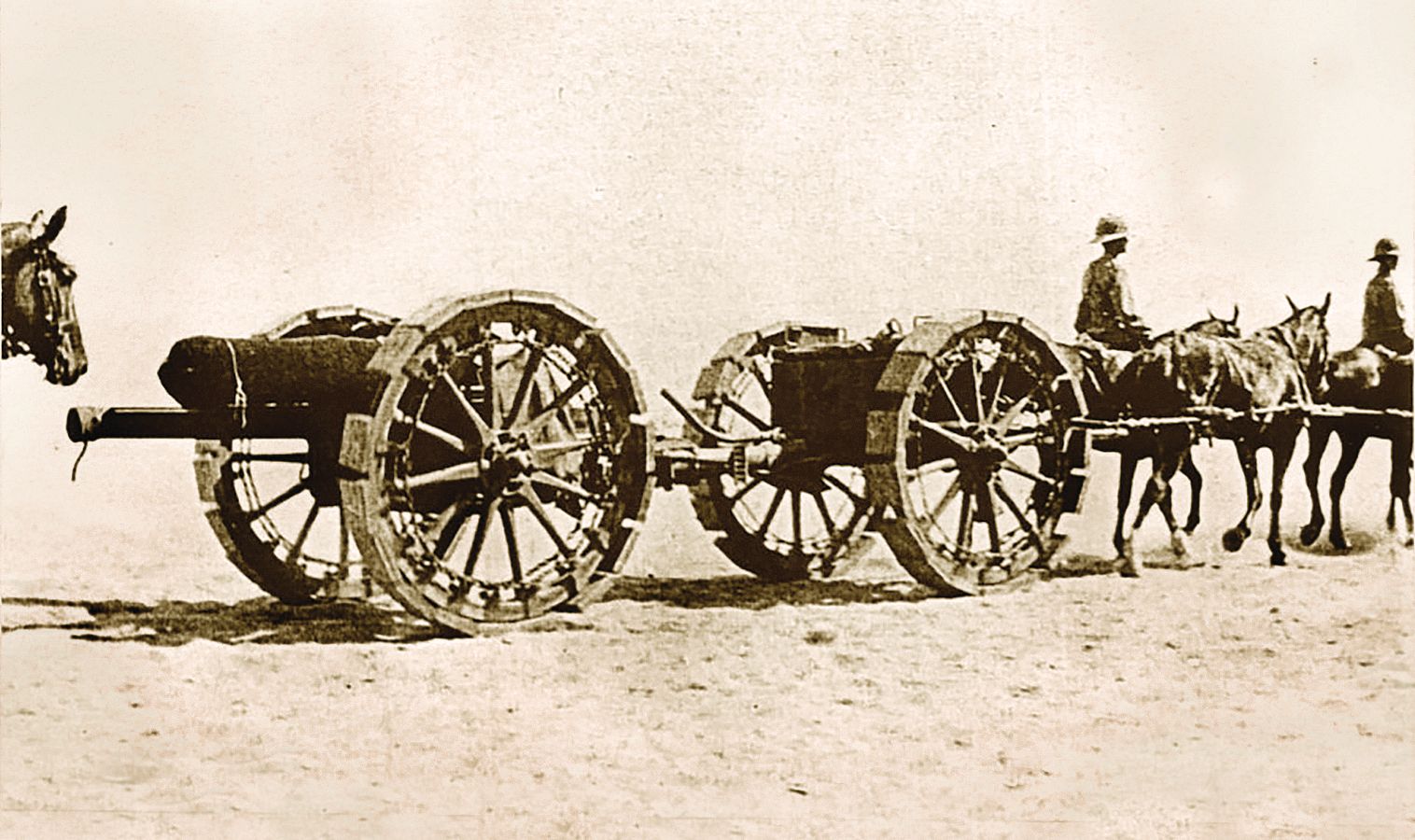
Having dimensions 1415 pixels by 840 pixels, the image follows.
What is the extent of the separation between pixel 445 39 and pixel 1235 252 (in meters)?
3.84

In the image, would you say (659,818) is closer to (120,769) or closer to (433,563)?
(433,563)

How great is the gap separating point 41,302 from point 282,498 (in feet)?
4.66

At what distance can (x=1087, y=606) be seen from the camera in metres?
7.25

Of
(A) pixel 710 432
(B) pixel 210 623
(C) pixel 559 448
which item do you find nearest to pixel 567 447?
(C) pixel 559 448

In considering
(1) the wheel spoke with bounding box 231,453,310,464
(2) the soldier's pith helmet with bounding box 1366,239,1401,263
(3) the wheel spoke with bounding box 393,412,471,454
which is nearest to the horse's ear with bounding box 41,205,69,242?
(1) the wheel spoke with bounding box 231,453,310,464

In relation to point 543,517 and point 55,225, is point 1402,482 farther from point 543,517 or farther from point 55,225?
point 55,225

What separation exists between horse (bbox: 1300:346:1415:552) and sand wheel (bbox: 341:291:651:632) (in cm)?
395

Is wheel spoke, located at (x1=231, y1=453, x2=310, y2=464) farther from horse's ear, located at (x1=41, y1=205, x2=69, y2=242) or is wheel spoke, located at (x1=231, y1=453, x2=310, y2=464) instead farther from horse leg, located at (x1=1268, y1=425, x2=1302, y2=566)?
horse leg, located at (x1=1268, y1=425, x2=1302, y2=566)

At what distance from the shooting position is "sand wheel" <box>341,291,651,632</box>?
6.29m

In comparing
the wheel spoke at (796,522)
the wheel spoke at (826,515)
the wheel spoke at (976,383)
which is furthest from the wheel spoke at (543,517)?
the wheel spoke at (976,383)

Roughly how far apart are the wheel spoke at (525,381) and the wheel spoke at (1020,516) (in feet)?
8.48

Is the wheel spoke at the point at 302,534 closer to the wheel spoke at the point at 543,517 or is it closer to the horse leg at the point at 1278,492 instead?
the wheel spoke at the point at 543,517

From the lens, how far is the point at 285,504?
7.42m

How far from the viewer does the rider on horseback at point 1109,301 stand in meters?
6.97
